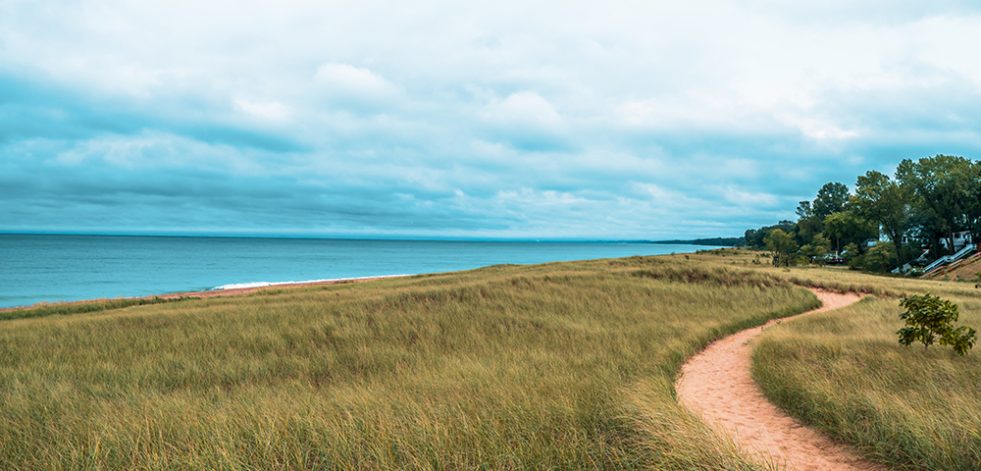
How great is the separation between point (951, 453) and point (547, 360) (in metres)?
6.79

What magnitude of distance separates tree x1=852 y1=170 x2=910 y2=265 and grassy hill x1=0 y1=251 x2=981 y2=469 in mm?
52150

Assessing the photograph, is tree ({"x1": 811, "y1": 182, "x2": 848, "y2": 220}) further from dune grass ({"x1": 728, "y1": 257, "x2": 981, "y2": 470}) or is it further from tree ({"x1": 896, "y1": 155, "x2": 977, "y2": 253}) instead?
dune grass ({"x1": 728, "y1": 257, "x2": 981, "y2": 470})

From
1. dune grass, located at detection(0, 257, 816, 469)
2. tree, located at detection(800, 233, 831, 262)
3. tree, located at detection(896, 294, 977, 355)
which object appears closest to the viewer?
dune grass, located at detection(0, 257, 816, 469)

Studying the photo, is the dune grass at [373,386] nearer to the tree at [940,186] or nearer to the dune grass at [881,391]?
the dune grass at [881,391]

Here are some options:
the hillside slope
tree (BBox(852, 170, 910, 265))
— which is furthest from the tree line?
the hillside slope

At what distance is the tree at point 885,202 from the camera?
203 feet

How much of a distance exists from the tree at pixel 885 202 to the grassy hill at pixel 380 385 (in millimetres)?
52150

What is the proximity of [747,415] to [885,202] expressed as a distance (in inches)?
2845

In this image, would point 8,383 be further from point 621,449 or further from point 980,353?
point 980,353

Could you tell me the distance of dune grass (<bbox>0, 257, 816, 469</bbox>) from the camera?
5297 mm

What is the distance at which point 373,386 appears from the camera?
29.4 feet

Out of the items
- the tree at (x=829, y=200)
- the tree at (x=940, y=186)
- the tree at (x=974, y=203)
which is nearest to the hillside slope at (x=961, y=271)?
the tree at (x=940, y=186)

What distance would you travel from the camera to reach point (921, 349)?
11656 millimetres

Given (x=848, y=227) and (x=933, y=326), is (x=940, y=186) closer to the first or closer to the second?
(x=848, y=227)
